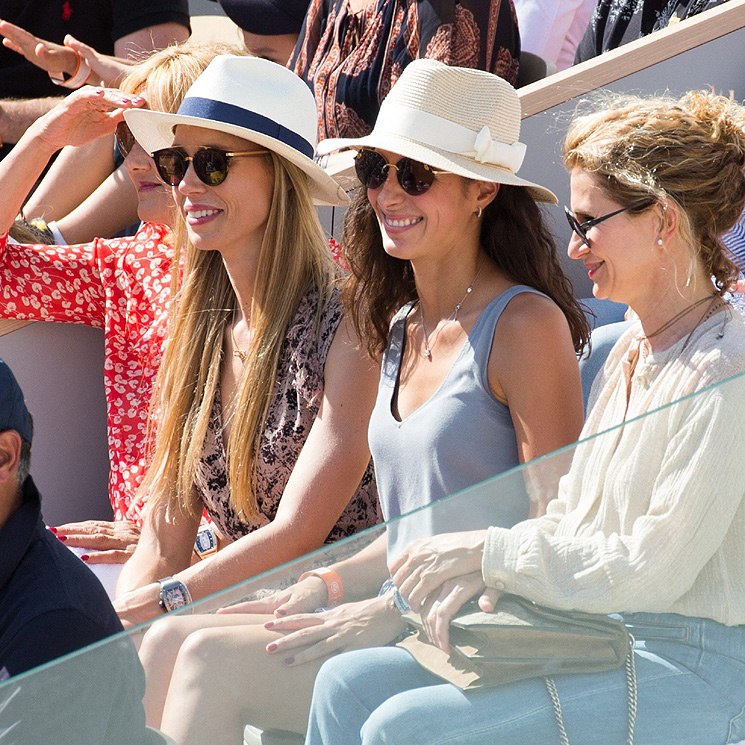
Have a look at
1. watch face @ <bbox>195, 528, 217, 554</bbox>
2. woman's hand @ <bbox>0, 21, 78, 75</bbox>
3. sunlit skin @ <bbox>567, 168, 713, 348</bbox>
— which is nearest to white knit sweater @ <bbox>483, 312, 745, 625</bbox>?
sunlit skin @ <bbox>567, 168, 713, 348</bbox>

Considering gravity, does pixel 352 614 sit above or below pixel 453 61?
below

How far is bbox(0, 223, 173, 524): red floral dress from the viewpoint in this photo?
2928 millimetres

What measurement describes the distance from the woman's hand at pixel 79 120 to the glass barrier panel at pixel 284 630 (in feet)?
6.73

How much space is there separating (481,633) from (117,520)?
1.88 metres

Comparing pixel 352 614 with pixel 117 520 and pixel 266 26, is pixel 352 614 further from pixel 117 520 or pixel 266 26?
pixel 266 26

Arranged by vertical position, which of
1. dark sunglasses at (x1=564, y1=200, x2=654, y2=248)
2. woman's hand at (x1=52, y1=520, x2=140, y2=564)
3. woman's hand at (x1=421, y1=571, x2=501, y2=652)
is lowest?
woman's hand at (x1=52, y1=520, x2=140, y2=564)

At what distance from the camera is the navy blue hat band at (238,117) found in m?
2.36

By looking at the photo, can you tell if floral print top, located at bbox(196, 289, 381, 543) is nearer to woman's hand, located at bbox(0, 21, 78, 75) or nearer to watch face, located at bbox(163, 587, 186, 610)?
watch face, located at bbox(163, 587, 186, 610)

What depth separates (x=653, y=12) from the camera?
3.25 m

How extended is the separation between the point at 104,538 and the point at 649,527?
1839 millimetres

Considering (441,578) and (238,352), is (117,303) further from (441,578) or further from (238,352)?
(441,578)

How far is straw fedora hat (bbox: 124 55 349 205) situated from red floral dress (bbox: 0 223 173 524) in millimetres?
499

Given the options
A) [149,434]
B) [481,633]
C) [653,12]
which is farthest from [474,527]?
[653,12]

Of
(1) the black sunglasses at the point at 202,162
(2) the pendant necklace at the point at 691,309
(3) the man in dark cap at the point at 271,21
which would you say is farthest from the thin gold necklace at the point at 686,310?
(3) the man in dark cap at the point at 271,21
